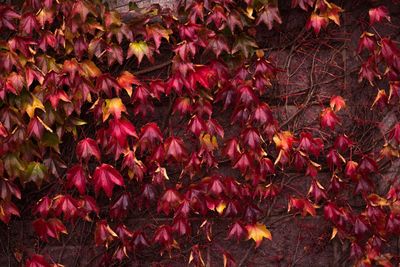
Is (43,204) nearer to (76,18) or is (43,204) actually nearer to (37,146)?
(37,146)

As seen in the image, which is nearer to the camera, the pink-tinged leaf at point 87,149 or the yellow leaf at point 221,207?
the pink-tinged leaf at point 87,149

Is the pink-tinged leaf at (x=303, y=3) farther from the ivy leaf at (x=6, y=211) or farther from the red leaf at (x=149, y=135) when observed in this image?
the ivy leaf at (x=6, y=211)

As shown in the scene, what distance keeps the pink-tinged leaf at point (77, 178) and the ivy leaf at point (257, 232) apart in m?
0.88

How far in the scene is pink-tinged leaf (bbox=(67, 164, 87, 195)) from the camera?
2944 millimetres

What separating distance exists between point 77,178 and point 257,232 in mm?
968

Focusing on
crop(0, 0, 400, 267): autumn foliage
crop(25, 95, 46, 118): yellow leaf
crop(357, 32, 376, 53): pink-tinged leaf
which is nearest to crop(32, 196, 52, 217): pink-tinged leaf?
crop(0, 0, 400, 267): autumn foliage

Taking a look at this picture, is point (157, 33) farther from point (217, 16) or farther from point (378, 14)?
point (378, 14)

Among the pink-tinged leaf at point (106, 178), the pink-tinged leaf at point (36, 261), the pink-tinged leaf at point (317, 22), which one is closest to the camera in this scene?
the pink-tinged leaf at point (106, 178)

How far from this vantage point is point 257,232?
3148 mm

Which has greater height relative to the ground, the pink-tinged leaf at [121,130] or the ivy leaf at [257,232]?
the pink-tinged leaf at [121,130]

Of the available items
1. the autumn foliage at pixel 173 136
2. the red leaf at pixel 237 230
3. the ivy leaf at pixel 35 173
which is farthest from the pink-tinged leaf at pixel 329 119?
the ivy leaf at pixel 35 173

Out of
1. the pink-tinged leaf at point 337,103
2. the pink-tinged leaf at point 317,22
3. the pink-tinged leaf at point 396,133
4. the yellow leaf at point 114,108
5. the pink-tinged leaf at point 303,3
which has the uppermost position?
the pink-tinged leaf at point 303,3

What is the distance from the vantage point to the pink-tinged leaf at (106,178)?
2.90 m

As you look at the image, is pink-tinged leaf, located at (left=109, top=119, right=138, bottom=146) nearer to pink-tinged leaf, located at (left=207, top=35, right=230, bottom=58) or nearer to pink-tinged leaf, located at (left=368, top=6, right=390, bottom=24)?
pink-tinged leaf, located at (left=207, top=35, right=230, bottom=58)
